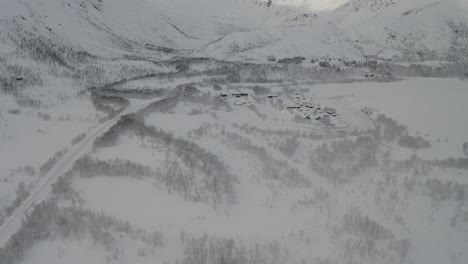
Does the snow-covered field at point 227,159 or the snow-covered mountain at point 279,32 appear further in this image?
the snow-covered mountain at point 279,32

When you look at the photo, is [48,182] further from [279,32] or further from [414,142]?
[279,32]

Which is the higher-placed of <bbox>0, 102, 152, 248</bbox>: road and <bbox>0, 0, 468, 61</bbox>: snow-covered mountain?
<bbox>0, 0, 468, 61</bbox>: snow-covered mountain

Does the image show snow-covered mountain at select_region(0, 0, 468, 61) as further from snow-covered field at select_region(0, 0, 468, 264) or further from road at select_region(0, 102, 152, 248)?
road at select_region(0, 102, 152, 248)

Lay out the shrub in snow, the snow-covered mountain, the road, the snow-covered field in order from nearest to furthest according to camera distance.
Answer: the snow-covered field < the road < the shrub in snow < the snow-covered mountain

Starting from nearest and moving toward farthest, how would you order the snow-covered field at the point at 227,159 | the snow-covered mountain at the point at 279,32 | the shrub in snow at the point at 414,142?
the snow-covered field at the point at 227,159, the shrub in snow at the point at 414,142, the snow-covered mountain at the point at 279,32

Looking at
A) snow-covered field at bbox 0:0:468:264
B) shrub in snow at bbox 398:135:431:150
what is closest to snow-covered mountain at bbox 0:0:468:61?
snow-covered field at bbox 0:0:468:264

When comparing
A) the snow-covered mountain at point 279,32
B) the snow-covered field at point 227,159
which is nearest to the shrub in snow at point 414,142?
the snow-covered field at point 227,159

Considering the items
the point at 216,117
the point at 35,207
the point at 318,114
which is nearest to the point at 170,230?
the point at 35,207

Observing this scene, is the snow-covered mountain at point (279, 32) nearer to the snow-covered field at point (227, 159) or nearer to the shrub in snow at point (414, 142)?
the snow-covered field at point (227, 159)
